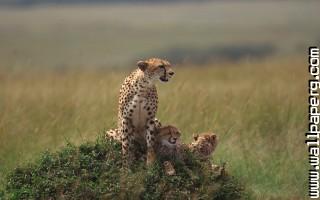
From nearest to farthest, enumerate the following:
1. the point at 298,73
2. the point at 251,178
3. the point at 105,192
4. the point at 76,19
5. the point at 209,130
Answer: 1. the point at 105,192
2. the point at 251,178
3. the point at 209,130
4. the point at 298,73
5. the point at 76,19

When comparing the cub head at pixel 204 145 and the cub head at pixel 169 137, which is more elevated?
the cub head at pixel 169 137

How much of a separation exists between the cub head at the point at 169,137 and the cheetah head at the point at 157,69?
0.47 metres

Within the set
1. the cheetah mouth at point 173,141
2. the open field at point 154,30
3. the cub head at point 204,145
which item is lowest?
the cub head at point 204,145

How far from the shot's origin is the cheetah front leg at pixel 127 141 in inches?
272

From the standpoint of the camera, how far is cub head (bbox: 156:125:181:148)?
694 centimetres

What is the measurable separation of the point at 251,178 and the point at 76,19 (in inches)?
1900

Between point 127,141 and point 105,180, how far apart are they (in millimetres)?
366

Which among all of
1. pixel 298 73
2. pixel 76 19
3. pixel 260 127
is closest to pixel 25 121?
pixel 260 127

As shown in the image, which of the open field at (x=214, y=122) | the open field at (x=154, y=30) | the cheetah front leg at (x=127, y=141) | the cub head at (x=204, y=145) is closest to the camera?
the cheetah front leg at (x=127, y=141)

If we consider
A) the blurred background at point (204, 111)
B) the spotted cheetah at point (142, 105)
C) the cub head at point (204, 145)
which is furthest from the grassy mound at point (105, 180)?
the blurred background at point (204, 111)

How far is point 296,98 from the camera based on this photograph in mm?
10664

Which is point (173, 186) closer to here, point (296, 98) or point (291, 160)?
point (291, 160)

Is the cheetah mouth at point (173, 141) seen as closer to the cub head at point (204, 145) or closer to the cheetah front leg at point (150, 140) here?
the cheetah front leg at point (150, 140)

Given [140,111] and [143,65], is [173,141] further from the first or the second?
[143,65]
